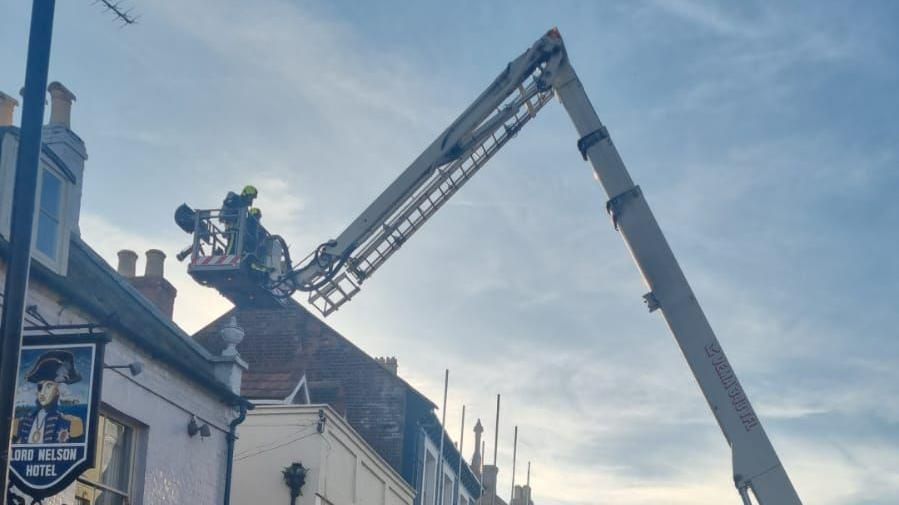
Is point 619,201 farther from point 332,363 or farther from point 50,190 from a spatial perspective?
point 332,363

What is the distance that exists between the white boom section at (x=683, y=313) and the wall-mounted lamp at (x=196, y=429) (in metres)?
7.52

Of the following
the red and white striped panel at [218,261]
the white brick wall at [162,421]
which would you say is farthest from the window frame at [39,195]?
the red and white striped panel at [218,261]

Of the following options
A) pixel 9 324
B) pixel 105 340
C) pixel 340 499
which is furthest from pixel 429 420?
pixel 9 324

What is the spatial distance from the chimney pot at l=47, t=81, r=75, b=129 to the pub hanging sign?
712cm

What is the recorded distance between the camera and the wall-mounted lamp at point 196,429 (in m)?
19.2

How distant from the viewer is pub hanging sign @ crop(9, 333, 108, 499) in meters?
12.9

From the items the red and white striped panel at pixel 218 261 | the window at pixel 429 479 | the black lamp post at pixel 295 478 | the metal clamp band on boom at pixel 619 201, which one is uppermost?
the metal clamp band on boom at pixel 619 201

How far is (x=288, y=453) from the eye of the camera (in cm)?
2525

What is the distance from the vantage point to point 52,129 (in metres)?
19.1

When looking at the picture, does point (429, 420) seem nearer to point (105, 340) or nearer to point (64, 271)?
point (64, 271)

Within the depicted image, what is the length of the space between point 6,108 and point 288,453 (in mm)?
9953

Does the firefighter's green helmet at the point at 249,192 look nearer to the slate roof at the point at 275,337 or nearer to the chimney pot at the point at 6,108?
the chimney pot at the point at 6,108

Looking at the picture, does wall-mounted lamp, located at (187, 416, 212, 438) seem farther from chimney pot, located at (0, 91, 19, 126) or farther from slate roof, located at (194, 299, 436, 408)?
slate roof, located at (194, 299, 436, 408)

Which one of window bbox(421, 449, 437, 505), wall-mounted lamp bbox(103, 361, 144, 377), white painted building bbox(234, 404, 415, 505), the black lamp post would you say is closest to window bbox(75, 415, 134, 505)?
wall-mounted lamp bbox(103, 361, 144, 377)
